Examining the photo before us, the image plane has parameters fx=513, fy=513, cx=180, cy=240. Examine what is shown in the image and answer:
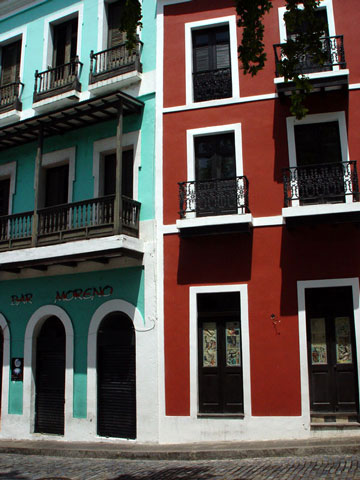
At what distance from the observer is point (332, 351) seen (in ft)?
35.5

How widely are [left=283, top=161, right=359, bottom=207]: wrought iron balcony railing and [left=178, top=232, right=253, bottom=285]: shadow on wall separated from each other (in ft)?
4.54

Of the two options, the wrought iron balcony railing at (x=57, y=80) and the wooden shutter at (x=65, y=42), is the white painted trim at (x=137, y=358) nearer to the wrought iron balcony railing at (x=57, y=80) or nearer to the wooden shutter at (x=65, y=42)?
the wrought iron balcony railing at (x=57, y=80)

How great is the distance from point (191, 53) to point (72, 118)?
345cm

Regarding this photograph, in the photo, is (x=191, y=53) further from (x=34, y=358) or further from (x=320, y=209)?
(x=34, y=358)

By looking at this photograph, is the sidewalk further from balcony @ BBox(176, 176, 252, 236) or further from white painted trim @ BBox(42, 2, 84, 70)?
white painted trim @ BBox(42, 2, 84, 70)

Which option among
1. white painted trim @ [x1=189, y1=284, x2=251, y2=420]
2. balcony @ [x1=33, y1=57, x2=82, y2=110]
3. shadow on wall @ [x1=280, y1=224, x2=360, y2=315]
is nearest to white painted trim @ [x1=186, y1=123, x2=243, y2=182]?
shadow on wall @ [x1=280, y1=224, x2=360, y2=315]

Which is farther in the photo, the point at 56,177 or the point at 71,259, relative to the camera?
the point at 56,177

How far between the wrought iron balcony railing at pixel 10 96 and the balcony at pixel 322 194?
852 cm

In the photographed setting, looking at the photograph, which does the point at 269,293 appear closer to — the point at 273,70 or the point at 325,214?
the point at 325,214

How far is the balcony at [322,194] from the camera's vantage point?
34.5 ft

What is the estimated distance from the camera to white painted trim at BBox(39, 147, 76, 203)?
1381cm

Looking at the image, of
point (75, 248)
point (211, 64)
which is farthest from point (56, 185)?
point (211, 64)

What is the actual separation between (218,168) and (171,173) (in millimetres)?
1147

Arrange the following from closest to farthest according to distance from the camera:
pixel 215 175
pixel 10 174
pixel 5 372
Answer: pixel 215 175 → pixel 5 372 → pixel 10 174
